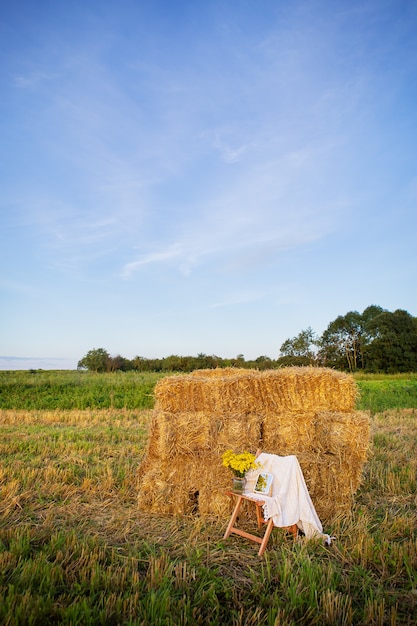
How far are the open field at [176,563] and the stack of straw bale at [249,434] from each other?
390mm

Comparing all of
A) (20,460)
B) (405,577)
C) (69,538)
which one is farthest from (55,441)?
(405,577)

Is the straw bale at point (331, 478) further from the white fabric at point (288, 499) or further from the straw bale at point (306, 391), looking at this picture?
the white fabric at point (288, 499)

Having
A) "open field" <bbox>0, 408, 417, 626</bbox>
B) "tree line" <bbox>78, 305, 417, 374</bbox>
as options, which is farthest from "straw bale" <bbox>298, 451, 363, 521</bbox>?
"tree line" <bbox>78, 305, 417, 374</bbox>

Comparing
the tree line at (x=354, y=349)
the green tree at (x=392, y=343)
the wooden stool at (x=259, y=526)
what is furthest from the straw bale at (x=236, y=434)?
the green tree at (x=392, y=343)

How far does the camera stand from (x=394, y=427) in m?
13.9

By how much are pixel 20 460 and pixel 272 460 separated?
17.3ft

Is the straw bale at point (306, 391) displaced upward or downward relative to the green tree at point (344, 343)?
downward

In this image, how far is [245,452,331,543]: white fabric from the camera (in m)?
5.11

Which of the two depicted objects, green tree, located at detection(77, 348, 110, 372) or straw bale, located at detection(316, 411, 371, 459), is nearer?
straw bale, located at detection(316, 411, 371, 459)

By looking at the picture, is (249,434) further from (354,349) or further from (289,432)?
(354,349)

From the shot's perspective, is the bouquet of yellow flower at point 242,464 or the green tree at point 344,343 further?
the green tree at point 344,343

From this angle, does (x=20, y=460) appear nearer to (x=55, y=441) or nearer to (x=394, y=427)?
(x=55, y=441)

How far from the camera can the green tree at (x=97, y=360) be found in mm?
47394

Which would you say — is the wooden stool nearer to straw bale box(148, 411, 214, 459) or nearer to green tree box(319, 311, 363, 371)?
straw bale box(148, 411, 214, 459)
